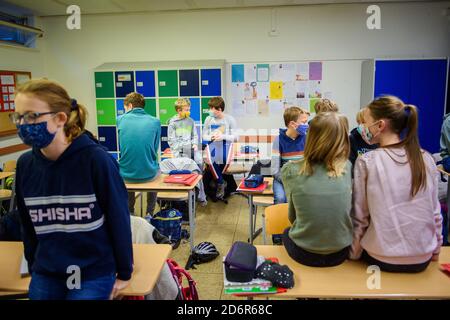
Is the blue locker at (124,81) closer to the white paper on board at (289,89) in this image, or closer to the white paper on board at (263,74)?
the white paper on board at (263,74)

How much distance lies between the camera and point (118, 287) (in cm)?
154

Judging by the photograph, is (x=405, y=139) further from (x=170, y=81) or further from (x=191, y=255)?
(x=170, y=81)

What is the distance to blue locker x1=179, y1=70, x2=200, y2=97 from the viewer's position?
590cm

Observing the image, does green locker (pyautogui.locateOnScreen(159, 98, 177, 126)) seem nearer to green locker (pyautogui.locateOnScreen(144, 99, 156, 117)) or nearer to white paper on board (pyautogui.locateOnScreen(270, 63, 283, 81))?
green locker (pyautogui.locateOnScreen(144, 99, 156, 117))

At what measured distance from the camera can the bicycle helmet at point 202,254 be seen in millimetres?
3305

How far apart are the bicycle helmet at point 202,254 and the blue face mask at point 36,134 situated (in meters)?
2.05

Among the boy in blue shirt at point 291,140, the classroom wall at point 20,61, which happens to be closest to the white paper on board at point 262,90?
the boy in blue shirt at point 291,140

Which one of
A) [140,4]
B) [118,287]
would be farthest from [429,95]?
[118,287]

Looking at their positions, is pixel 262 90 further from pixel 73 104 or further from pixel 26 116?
pixel 26 116

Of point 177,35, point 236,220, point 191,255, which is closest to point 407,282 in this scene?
point 191,255

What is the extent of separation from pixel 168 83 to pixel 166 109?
0.43 metres

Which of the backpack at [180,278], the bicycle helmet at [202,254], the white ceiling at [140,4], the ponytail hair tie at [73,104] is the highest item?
Answer: the white ceiling at [140,4]

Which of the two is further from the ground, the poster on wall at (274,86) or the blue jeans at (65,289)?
the poster on wall at (274,86)

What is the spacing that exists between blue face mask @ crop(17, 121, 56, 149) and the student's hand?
2.16ft
